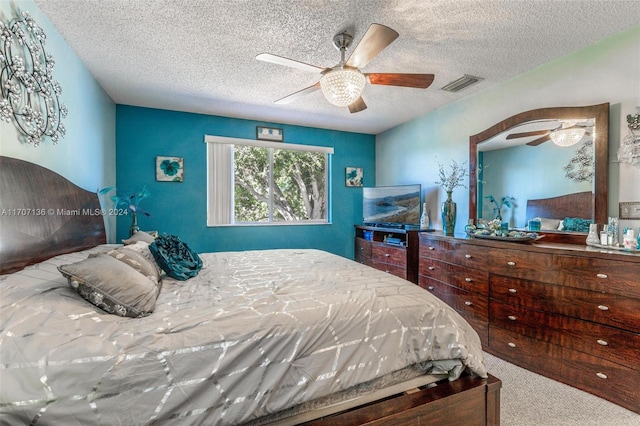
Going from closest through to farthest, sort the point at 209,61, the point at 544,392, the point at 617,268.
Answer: the point at 617,268, the point at 544,392, the point at 209,61

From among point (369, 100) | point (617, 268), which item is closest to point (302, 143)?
point (369, 100)

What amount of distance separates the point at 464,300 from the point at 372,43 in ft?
7.92

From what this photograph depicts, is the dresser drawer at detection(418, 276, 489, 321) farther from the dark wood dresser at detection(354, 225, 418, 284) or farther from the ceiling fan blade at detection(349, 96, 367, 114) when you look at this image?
the ceiling fan blade at detection(349, 96, 367, 114)

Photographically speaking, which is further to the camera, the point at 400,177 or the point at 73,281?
the point at 400,177

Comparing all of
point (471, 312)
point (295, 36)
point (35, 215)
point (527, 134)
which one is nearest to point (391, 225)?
point (471, 312)

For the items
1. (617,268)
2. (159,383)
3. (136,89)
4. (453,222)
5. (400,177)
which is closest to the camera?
(159,383)

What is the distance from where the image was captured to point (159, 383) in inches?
39.6

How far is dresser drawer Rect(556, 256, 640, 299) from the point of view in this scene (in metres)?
1.76

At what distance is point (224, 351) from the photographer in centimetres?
111

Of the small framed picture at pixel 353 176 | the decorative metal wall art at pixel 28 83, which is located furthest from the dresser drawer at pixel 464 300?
the decorative metal wall art at pixel 28 83

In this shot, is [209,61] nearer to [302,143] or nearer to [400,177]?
[302,143]

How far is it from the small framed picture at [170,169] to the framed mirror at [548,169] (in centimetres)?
380

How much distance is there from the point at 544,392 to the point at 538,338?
37cm

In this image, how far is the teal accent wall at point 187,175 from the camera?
12.2ft
